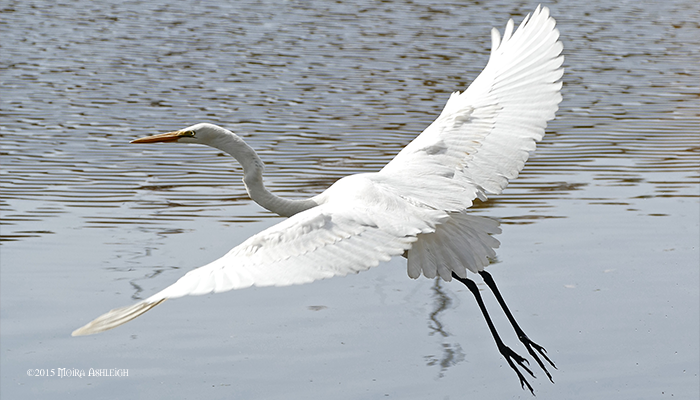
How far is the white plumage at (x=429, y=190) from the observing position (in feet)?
13.2

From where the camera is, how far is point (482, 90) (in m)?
5.49

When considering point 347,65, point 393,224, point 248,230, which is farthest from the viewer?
point 347,65


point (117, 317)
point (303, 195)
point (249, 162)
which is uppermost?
point (249, 162)

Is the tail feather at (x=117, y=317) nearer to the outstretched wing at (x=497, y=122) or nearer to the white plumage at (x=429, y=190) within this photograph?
the white plumage at (x=429, y=190)

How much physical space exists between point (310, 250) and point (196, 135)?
4.51 feet

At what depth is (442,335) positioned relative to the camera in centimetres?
588

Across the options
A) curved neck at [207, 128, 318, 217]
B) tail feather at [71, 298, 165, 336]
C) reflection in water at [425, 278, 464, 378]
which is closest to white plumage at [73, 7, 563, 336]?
curved neck at [207, 128, 318, 217]

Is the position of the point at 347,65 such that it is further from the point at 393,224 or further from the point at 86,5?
the point at 393,224

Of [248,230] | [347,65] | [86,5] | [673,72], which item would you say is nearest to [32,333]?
Answer: [248,230]

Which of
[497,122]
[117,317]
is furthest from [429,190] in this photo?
[117,317]

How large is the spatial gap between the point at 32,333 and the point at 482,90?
2.82 metres

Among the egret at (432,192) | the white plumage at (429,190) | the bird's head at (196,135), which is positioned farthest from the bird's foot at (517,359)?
the bird's head at (196,135)

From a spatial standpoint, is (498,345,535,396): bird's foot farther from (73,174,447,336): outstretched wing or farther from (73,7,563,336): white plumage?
(73,174,447,336): outstretched wing

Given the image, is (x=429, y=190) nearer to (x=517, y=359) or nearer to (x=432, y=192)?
(x=432, y=192)
